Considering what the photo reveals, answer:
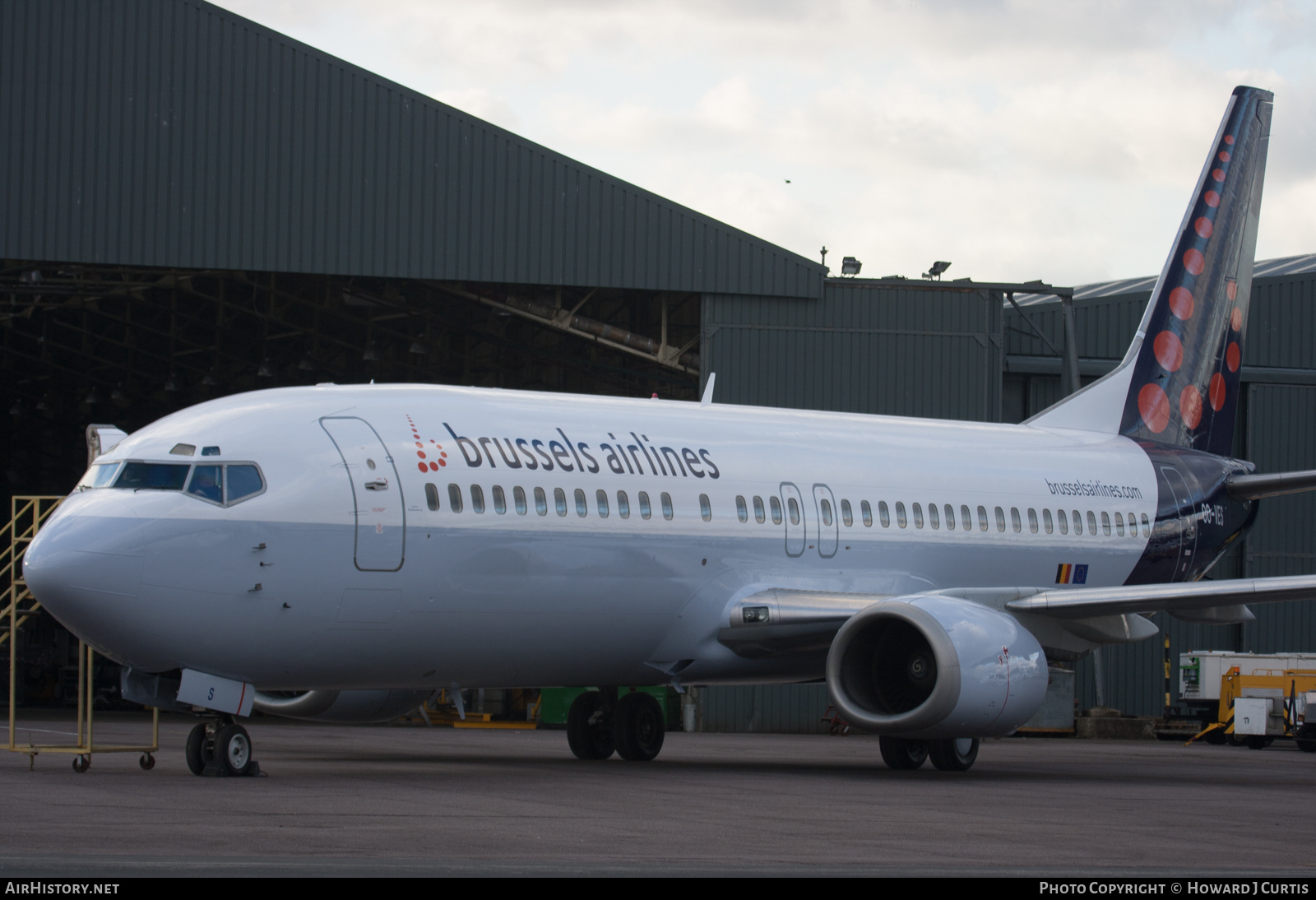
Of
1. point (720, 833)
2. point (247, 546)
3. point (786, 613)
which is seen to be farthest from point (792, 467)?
point (720, 833)

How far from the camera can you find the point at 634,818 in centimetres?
1112

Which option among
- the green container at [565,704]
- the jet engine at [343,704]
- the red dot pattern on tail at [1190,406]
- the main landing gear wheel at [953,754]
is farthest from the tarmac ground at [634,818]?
the green container at [565,704]

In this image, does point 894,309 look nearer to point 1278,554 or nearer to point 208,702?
point 1278,554

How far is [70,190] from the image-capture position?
24547 millimetres

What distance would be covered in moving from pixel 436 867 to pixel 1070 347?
23779mm

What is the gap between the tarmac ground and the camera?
330 inches

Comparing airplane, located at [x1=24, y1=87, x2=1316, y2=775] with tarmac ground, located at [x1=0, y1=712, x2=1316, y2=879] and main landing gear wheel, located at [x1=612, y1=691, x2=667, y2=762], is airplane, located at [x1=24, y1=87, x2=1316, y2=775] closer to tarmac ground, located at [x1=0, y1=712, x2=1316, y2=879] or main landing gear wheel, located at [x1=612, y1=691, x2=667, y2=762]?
main landing gear wheel, located at [x1=612, y1=691, x2=667, y2=762]

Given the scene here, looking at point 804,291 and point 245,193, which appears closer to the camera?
point 245,193

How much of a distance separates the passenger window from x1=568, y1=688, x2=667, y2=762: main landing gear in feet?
20.4

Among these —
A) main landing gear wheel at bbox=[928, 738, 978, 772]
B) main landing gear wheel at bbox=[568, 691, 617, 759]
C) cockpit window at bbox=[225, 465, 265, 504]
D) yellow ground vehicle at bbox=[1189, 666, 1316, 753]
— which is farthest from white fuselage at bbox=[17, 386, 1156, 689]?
yellow ground vehicle at bbox=[1189, 666, 1316, 753]

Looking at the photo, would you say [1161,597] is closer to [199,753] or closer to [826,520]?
[826,520]

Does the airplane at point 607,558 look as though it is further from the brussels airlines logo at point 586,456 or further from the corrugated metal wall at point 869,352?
the corrugated metal wall at point 869,352

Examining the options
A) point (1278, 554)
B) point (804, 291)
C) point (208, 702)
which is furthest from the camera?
point (1278, 554)

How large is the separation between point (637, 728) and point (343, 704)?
11.1 feet
